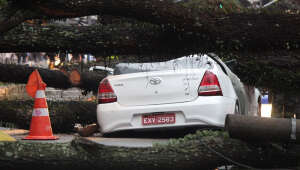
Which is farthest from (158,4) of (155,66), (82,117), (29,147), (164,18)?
(82,117)

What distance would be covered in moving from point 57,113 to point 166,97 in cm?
325

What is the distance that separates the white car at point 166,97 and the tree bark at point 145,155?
8.80ft

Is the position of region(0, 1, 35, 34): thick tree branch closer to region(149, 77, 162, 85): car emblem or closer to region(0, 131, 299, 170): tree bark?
region(0, 131, 299, 170): tree bark

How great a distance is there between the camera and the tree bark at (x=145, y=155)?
251 inches

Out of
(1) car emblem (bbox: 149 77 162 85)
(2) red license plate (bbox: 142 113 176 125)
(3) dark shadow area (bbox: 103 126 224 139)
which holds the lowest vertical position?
(3) dark shadow area (bbox: 103 126 224 139)

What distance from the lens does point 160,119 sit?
9.52 meters

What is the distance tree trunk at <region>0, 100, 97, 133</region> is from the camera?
38.6ft

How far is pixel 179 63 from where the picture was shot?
9.99 metres

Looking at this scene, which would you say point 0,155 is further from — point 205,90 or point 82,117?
point 82,117

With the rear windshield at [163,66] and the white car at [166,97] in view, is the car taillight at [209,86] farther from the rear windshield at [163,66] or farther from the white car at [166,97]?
the rear windshield at [163,66]

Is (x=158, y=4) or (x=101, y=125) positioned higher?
(x=158, y=4)

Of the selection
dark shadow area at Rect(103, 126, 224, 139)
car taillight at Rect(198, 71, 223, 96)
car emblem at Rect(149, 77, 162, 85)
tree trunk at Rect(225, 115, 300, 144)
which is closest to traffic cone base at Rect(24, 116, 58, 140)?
dark shadow area at Rect(103, 126, 224, 139)

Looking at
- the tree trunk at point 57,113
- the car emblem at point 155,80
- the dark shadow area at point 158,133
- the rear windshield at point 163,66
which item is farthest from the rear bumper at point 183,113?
the tree trunk at point 57,113

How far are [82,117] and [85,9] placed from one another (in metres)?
5.60
